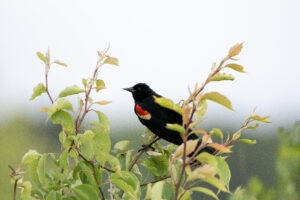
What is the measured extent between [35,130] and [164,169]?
915 inches

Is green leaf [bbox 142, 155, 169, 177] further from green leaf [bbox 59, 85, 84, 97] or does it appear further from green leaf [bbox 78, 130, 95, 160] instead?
green leaf [bbox 59, 85, 84, 97]

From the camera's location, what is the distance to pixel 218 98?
171 centimetres

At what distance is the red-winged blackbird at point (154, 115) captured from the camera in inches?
122

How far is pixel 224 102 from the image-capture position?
5.62 ft

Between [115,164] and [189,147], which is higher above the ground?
[189,147]

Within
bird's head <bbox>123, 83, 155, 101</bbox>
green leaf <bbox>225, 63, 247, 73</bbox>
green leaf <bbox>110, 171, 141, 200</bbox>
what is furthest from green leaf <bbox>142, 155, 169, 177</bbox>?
bird's head <bbox>123, 83, 155, 101</bbox>

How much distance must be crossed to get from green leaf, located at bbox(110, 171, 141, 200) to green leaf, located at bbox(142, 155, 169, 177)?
0.46 meters

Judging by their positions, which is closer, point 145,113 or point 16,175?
point 16,175

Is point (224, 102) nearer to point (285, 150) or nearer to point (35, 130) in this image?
point (285, 150)

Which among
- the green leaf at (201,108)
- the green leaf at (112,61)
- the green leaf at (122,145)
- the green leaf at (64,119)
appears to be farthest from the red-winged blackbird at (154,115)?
the green leaf at (201,108)

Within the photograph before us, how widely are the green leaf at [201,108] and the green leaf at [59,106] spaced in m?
0.73

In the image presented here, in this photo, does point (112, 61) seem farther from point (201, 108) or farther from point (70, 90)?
point (201, 108)

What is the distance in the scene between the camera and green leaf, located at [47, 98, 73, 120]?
215cm

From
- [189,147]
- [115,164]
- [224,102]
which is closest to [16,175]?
[115,164]
